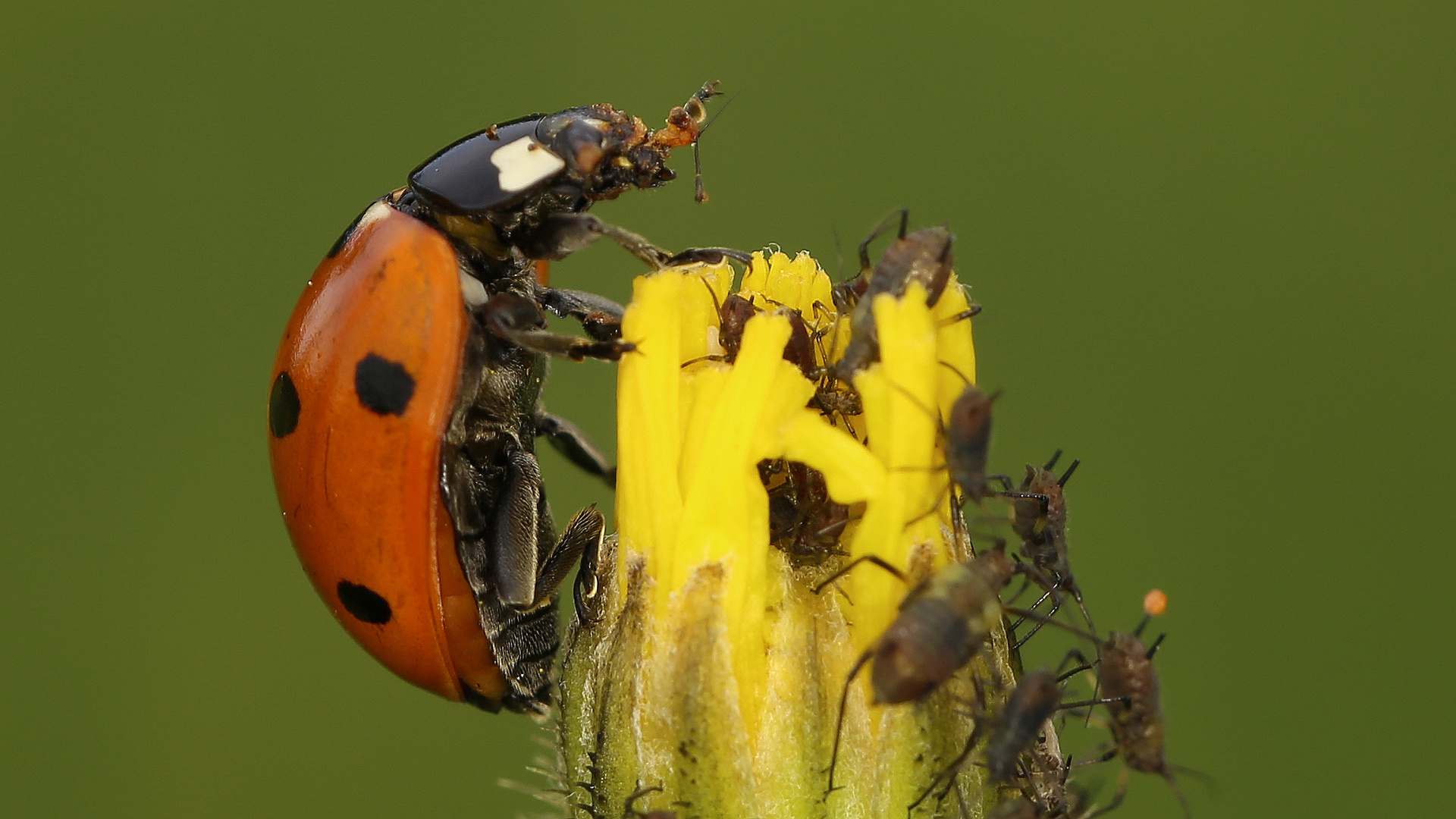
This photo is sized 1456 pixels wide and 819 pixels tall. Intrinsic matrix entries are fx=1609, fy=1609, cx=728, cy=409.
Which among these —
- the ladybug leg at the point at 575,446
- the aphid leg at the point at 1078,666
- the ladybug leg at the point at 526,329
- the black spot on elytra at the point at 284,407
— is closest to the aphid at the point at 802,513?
the ladybug leg at the point at 526,329

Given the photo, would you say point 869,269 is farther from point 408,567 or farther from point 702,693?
point 408,567

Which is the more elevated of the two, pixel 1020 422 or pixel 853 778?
pixel 1020 422

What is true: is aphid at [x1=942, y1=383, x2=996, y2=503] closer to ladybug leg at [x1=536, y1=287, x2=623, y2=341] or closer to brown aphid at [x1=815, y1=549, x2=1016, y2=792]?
brown aphid at [x1=815, y1=549, x2=1016, y2=792]

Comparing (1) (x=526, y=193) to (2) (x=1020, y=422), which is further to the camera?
(2) (x=1020, y=422)

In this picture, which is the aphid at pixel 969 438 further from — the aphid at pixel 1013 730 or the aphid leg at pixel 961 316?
the aphid at pixel 1013 730

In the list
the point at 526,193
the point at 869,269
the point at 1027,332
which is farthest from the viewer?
the point at 1027,332

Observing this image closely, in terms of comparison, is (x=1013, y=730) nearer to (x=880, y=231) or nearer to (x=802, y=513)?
(x=802, y=513)

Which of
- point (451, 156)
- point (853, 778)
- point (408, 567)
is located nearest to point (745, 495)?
point (853, 778)

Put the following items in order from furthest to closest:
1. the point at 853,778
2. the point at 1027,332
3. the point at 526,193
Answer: the point at 1027,332 → the point at 526,193 → the point at 853,778
